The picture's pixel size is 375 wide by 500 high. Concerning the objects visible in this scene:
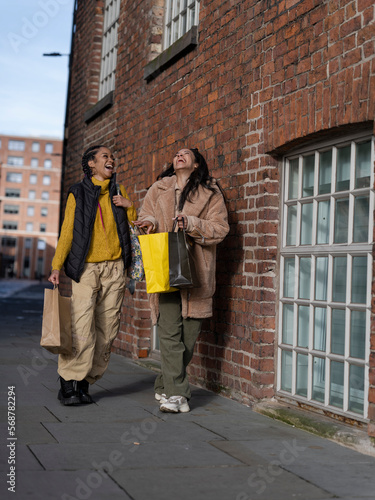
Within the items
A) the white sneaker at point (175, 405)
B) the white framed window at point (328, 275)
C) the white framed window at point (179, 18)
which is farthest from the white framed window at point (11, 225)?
the white sneaker at point (175, 405)

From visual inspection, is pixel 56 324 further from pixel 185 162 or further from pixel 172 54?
pixel 172 54

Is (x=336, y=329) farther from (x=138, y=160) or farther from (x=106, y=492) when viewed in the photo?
(x=138, y=160)

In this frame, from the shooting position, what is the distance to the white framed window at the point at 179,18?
7832mm

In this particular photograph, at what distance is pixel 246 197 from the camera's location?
6023 mm

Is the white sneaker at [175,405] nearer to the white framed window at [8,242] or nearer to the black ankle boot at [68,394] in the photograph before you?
the black ankle boot at [68,394]

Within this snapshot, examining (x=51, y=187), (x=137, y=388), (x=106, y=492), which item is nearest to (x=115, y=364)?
(x=137, y=388)

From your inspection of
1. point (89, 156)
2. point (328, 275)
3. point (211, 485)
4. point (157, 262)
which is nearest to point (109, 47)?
point (89, 156)

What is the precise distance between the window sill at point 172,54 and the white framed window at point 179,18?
0.37 m

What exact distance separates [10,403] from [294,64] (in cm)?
330

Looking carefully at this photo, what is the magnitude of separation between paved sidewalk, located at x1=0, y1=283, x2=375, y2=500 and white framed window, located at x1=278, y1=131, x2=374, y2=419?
1.34 feet

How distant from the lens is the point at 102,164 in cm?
584

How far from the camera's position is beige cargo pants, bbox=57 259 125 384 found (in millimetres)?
5566

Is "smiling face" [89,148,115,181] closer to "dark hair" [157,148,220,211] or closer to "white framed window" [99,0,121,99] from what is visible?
"dark hair" [157,148,220,211]

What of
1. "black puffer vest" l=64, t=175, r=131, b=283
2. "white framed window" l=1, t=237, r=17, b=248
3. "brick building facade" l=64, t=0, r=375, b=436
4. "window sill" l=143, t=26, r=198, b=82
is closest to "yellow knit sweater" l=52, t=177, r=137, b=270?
"black puffer vest" l=64, t=175, r=131, b=283
